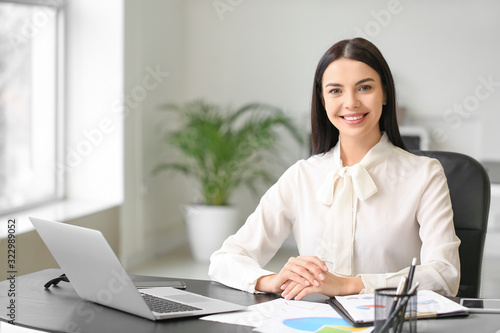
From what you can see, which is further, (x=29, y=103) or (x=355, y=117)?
(x=29, y=103)

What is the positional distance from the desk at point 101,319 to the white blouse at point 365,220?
1.16ft

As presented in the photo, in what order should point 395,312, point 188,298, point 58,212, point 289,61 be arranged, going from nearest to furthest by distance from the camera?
point 395,312 → point 188,298 → point 58,212 → point 289,61

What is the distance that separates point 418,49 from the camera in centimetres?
575

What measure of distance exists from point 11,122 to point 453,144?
346cm

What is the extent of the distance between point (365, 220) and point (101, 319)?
87 cm

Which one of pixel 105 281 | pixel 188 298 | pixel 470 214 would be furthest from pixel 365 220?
pixel 105 281

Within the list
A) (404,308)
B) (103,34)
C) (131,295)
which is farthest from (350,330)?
(103,34)

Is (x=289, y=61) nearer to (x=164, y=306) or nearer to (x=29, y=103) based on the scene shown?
(x=29, y=103)

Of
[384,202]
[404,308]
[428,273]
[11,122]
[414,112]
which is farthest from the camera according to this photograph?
[414,112]

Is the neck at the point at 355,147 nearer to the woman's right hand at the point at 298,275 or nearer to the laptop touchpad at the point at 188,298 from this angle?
the woman's right hand at the point at 298,275

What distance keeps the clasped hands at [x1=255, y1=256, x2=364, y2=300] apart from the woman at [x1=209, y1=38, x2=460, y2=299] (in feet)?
0.37

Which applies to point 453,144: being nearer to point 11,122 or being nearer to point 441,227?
point 11,122

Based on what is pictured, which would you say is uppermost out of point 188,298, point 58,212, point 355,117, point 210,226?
point 355,117

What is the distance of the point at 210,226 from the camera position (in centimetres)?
541
